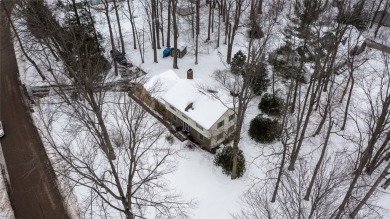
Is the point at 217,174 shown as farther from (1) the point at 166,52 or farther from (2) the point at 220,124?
(1) the point at 166,52

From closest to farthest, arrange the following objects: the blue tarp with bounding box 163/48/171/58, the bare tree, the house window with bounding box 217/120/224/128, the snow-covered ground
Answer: the bare tree → the snow-covered ground → the house window with bounding box 217/120/224/128 → the blue tarp with bounding box 163/48/171/58

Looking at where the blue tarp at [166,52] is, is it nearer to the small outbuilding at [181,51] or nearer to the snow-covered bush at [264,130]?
the small outbuilding at [181,51]

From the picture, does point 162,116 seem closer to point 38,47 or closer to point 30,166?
point 30,166

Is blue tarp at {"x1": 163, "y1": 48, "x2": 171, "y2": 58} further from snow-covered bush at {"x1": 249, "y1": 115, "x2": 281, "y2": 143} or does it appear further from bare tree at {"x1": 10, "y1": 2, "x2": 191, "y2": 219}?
snow-covered bush at {"x1": 249, "y1": 115, "x2": 281, "y2": 143}

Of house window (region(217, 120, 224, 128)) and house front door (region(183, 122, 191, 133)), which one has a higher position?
house window (region(217, 120, 224, 128))

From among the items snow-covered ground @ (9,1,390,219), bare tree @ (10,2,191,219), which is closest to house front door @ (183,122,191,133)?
snow-covered ground @ (9,1,390,219)

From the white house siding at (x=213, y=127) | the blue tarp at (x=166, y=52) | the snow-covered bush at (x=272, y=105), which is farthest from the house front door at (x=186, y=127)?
the blue tarp at (x=166, y=52)
